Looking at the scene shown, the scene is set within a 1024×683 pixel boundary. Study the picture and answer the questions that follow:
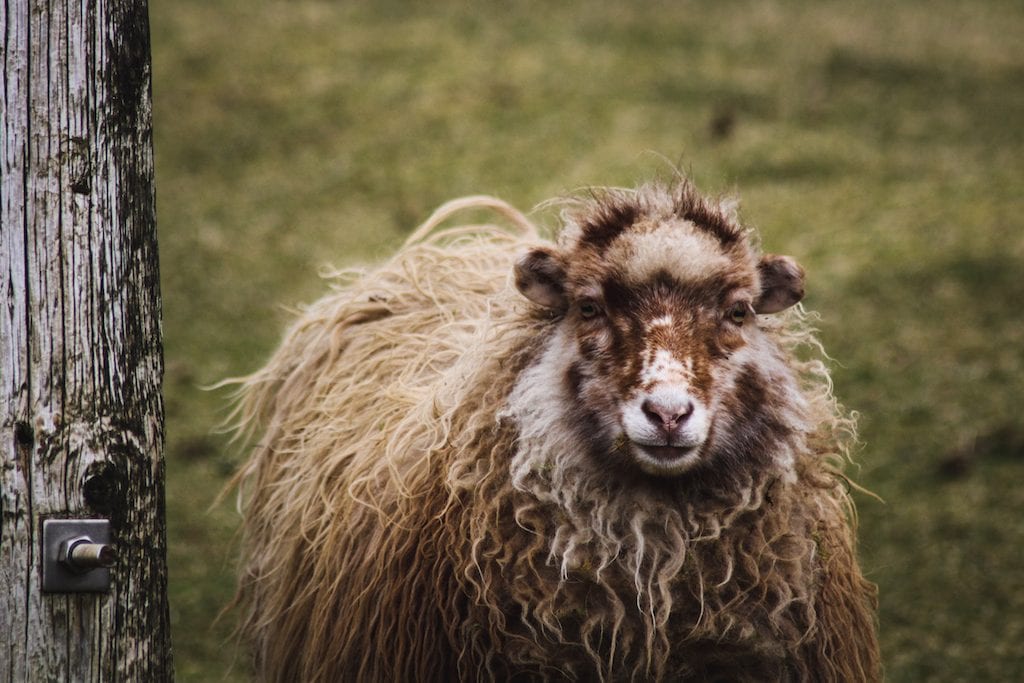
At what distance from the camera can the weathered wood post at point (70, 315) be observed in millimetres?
3297

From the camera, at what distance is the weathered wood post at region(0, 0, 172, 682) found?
10.8 feet

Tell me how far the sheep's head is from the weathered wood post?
1.28m

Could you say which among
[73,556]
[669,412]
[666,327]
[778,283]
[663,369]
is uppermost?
[778,283]

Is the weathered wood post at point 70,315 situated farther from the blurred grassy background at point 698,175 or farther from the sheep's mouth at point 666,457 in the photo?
the blurred grassy background at point 698,175

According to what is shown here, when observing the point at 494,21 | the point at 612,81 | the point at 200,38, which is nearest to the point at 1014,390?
the point at 612,81

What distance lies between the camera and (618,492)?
3.79m

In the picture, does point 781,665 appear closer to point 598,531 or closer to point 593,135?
point 598,531

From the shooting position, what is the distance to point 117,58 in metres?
3.40

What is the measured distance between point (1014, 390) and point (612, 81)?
8549mm

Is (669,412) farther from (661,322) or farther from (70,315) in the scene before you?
(70,315)

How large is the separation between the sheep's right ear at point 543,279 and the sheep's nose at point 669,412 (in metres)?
0.64

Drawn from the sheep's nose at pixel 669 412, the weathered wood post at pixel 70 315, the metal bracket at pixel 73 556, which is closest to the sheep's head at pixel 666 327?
the sheep's nose at pixel 669 412

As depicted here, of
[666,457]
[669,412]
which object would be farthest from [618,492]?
[669,412]

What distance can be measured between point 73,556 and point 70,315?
65cm
